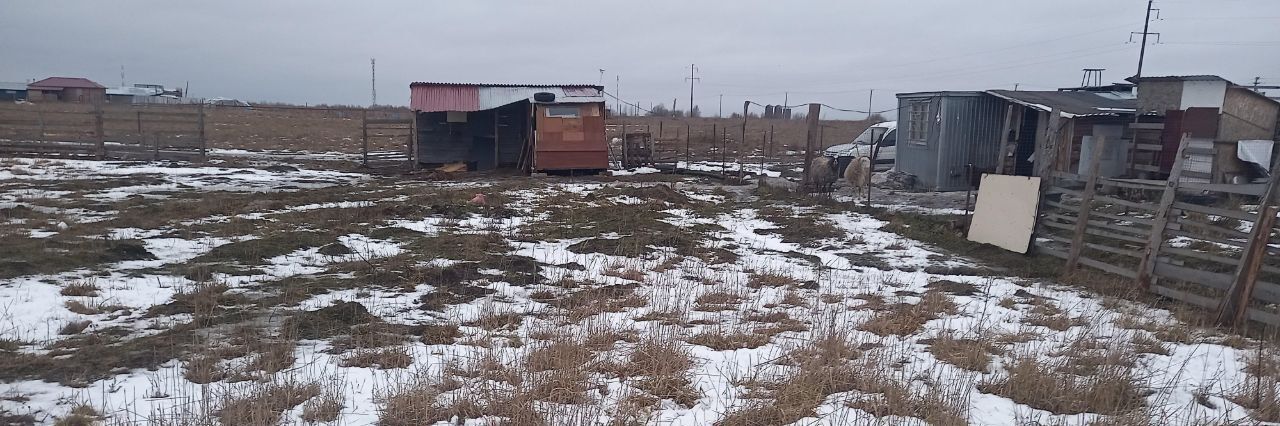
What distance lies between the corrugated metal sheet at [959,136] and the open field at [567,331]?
24.2 ft

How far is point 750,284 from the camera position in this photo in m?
7.44

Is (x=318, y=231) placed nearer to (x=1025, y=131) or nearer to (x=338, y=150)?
(x=1025, y=131)

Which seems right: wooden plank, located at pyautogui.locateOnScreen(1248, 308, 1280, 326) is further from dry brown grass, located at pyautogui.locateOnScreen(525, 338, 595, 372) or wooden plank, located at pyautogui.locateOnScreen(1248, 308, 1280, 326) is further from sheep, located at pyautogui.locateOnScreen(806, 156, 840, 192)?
sheep, located at pyautogui.locateOnScreen(806, 156, 840, 192)

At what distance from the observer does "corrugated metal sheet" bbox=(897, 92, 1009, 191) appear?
16984mm

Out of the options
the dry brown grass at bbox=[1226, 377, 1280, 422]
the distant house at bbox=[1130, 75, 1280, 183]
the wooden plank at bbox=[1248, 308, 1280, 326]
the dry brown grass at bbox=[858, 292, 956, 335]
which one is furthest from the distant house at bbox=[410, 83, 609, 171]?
the dry brown grass at bbox=[1226, 377, 1280, 422]

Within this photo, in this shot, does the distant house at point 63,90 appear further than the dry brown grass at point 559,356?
Yes

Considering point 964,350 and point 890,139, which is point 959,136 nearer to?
point 890,139

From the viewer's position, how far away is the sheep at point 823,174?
49.8 ft

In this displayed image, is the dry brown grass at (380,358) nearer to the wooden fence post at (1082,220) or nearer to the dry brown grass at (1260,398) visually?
the dry brown grass at (1260,398)

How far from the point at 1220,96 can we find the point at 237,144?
32.0 m

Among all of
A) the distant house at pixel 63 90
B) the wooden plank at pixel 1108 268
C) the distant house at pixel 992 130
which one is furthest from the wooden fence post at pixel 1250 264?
the distant house at pixel 63 90

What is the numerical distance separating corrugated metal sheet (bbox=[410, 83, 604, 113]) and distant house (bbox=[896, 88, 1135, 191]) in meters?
8.81

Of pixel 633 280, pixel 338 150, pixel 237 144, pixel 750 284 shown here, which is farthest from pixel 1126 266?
pixel 237 144

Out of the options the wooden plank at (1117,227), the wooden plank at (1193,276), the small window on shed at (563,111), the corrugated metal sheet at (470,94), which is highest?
the corrugated metal sheet at (470,94)
